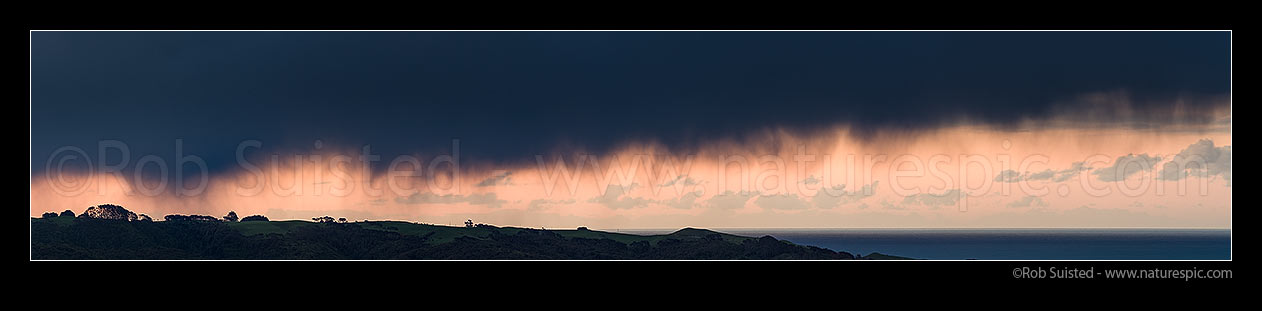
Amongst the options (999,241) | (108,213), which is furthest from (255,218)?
(999,241)

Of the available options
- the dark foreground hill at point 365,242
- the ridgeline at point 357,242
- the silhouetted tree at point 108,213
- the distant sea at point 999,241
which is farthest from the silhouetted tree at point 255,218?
the distant sea at point 999,241

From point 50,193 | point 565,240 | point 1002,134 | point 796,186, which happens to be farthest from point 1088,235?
point 50,193

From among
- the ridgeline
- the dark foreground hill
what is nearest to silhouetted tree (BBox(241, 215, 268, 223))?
the ridgeline

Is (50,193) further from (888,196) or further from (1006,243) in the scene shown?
(1006,243)

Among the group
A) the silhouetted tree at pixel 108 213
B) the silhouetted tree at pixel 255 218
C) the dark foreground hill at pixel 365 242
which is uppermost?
the silhouetted tree at pixel 108 213

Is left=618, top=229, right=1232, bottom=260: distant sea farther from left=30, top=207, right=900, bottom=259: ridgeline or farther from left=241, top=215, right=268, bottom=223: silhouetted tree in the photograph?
left=241, top=215, right=268, bottom=223: silhouetted tree

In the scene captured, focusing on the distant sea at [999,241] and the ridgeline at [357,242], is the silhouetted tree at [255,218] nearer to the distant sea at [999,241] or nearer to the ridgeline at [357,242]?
the ridgeline at [357,242]
